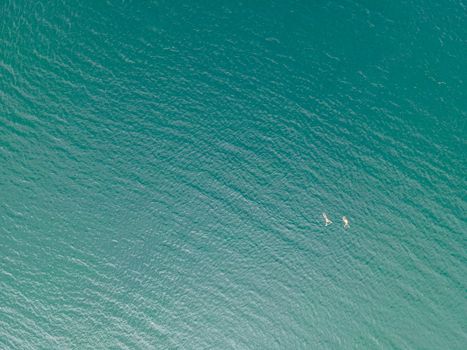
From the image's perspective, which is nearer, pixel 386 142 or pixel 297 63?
pixel 386 142

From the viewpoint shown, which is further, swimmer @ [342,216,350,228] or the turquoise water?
swimmer @ [342,216,350,228]

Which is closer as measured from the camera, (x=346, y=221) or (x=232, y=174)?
(x=346, y=221)

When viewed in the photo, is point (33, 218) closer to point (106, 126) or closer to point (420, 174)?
point (106, 126)

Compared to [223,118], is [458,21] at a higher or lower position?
higher

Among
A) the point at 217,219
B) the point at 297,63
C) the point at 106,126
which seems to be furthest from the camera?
the point at 297,63

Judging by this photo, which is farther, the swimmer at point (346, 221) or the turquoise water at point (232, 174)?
the swimmer at point (346, 221)

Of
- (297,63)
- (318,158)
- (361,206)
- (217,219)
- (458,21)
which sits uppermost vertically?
(458,21)

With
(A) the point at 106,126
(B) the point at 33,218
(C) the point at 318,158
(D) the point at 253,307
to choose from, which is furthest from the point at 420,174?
(B) the point at 33,218

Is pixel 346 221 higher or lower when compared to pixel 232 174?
Answer: lower
